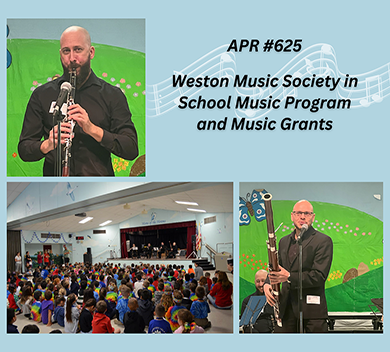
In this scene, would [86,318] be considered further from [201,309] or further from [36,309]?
[201,309]

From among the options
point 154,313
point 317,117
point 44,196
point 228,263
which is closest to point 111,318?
point 154,313

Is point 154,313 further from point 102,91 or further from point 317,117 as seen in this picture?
point 317,117

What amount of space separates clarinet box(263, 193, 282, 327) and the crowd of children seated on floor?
0.60m

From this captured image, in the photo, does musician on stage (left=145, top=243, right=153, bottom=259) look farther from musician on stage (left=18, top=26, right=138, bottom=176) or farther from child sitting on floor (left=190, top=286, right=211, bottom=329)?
musician on stage (left=18, top=26, right=138, bottom=176)

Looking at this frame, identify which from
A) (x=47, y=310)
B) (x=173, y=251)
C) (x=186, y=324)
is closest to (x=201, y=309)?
(x=186, y=324)

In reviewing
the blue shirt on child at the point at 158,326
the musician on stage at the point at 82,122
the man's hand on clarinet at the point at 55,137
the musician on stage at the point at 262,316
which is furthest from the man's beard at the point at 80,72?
the musician on stage at the point at 262,316

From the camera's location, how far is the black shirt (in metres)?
4.57

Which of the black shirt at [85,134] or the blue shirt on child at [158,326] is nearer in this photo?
the blue shirt on child at [158,326]

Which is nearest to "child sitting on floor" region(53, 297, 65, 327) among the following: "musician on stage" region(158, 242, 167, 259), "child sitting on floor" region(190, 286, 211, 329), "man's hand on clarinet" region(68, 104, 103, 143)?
"musician on stage" region(158, 242, 167, 259)

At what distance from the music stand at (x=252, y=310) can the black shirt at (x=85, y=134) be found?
99.8 inches

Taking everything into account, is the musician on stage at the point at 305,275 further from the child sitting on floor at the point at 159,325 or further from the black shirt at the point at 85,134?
the black shirt at the point at 85,134

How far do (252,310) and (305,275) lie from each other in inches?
32.6

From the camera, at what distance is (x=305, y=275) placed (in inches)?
166

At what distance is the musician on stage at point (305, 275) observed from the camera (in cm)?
420
